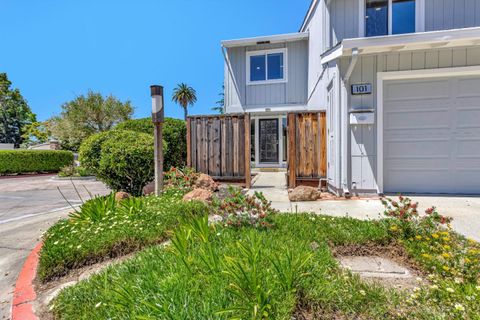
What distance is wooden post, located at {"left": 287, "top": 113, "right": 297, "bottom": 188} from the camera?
22.1 feet

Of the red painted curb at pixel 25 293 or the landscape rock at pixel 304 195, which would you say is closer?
the red painted curb at pixel 25 293

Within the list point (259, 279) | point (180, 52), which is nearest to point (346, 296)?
point (259, 279)

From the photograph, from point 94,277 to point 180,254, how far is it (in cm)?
85

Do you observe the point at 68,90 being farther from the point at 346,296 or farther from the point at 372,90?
the point at 346,296

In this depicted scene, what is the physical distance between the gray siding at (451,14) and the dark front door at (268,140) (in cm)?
677

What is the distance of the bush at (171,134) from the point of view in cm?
935

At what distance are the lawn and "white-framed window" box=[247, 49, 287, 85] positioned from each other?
391 inches

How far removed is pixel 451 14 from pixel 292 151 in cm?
499

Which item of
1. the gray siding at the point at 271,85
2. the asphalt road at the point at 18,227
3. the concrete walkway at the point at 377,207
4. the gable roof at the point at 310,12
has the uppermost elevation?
the gable roof at the point at 310,12

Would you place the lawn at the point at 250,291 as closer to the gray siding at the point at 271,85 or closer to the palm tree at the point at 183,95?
the gray siding at the point at 271,85

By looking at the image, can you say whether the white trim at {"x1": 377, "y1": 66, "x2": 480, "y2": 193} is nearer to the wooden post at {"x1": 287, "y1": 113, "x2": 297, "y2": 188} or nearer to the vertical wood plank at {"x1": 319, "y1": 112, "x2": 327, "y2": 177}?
the vertical wood plank at {"x1": 319, "y1": 112, "x2": 327, "y2": 177}

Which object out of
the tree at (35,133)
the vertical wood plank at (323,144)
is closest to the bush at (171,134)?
the vertical wood plank at (323,144)

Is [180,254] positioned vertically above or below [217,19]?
below

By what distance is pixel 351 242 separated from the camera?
10.3 ft
